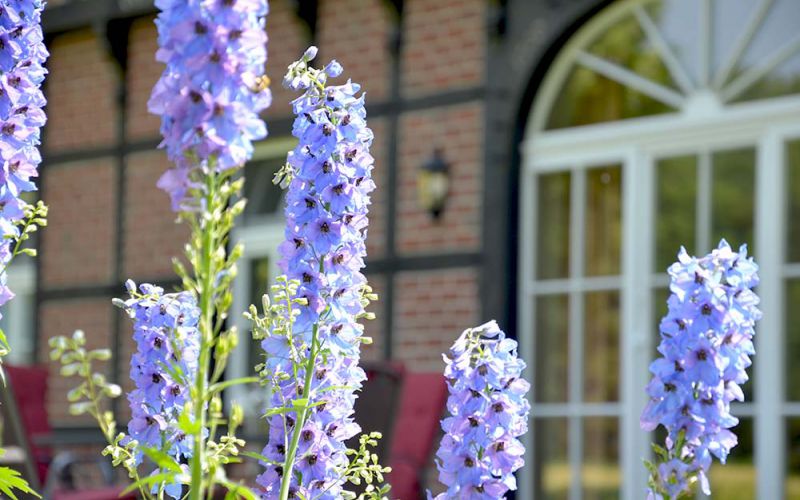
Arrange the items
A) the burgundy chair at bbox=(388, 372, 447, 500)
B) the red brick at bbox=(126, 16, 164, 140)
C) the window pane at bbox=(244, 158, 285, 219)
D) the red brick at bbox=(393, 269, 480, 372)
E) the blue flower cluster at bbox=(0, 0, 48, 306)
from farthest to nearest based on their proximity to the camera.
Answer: the red brick at bbox=(126, 16, 164, 140) < the window pane at bbox=(244, 158, 285, 219) < the red brick at bbox=(393, 269, 480, 372) < the burgundy chair at bbox=(388, 372, 447, 500) < the blue flower cluster at bbox=(0, 0, 48, 306)

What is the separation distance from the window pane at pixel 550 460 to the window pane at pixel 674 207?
0.85m

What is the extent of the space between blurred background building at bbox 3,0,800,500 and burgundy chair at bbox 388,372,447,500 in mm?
842

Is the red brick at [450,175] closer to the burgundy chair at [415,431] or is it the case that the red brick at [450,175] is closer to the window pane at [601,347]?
the window pane at [601,347]

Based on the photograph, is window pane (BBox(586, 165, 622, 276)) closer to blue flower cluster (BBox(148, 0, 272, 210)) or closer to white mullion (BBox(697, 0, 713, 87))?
white mullion (BBox(697, 0, 713, 87))

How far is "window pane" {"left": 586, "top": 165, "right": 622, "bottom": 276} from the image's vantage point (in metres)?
5.90

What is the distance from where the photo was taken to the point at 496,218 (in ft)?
20.2

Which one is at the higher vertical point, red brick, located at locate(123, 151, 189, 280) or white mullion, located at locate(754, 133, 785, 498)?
red brick, located at locate(123, 151, 189, 280)

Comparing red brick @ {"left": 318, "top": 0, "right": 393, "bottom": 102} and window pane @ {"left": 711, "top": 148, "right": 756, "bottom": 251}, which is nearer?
window pane @ {"left": 711, "top": 148, "right": 756, "bottom": 251}

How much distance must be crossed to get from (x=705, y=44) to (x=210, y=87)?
14.8 feet

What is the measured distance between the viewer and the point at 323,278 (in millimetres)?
1779

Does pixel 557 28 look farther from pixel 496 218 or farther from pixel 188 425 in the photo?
pixel 188 425

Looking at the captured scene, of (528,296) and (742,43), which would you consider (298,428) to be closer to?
(742,43)

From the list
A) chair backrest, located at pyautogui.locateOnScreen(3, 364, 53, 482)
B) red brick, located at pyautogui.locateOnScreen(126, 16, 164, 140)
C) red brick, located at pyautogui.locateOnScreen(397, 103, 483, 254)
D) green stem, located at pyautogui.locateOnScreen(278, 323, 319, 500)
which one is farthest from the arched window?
green stem, located at pyautogui.locateOnScreen(278, 323, 319, 500)

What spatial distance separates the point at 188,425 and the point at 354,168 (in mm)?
537
